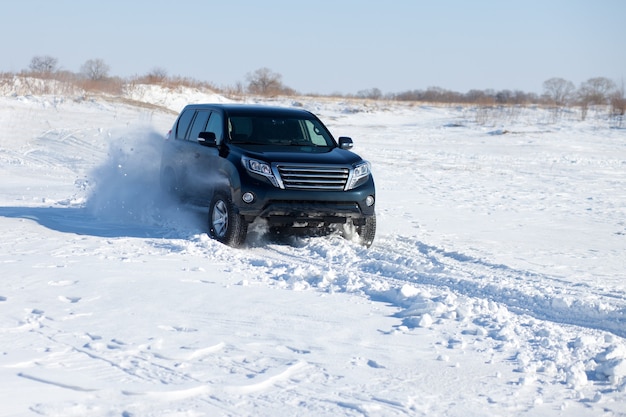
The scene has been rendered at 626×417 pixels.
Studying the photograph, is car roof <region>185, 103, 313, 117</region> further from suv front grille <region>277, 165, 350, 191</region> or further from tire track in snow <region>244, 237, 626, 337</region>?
tire track in snow <region>244, 237, 626, 337</region>

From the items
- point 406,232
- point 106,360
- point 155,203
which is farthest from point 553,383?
point 155,203

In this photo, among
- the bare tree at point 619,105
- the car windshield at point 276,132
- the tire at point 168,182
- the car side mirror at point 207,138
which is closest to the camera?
the car side mirror at point 207,138

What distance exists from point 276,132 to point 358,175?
139 cm

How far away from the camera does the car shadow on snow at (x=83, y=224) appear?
11.2m

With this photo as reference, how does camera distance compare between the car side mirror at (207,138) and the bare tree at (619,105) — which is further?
the bare tree at (619,105)

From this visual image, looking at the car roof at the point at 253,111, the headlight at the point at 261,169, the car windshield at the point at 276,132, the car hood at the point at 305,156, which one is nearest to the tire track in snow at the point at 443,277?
the headlight at the point at 261,169

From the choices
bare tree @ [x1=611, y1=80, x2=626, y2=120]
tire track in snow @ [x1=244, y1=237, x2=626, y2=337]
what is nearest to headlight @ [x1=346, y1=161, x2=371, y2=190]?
tire track in snow @ [x1=244, y1=237, x2=626, y2=337]

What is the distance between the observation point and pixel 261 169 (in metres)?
10.4

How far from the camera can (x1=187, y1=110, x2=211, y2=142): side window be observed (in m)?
12.1

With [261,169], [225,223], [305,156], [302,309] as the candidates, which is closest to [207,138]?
[261,169]

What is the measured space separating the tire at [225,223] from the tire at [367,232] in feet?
4.72

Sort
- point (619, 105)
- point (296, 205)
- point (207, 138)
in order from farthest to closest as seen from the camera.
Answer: point (619, 105)
point (207, 138)
point (296, 205)

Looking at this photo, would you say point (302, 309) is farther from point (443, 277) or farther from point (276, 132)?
point (276, 132)

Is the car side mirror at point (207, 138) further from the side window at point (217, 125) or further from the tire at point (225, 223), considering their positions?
the tire at point (225, 223)
